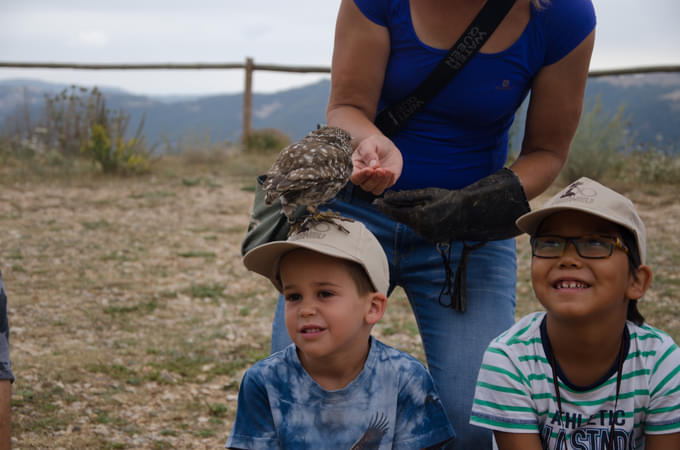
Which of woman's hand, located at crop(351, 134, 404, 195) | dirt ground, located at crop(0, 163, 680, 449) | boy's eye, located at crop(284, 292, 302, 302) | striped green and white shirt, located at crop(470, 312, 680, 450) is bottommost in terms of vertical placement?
dirt ground, located at crop(0, 163, 680, 449)

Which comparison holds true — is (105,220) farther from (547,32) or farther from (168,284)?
(547,32)

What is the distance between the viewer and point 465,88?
2426 mm

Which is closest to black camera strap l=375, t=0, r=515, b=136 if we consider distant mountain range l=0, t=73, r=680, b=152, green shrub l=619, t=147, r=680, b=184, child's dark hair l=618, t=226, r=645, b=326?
child's dark hair l=618, t=226, r=645, b=326

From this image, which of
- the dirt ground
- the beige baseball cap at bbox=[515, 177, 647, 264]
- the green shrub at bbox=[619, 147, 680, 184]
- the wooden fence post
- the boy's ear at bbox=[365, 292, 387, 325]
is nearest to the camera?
the beige baseball cap at bbox=[515, 177, 647, 264]

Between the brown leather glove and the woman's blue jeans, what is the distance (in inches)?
5.1

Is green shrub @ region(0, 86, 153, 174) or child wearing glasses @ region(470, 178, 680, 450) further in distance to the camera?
green shrub @ region(0, 86, 153, 174)

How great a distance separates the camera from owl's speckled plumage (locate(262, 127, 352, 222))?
2203 millimetres

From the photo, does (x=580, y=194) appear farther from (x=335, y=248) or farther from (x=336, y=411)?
(x=336, y=411)

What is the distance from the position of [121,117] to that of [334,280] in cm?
1065

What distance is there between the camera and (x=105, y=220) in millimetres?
8195

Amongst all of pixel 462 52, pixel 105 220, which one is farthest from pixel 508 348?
pixel 105 220

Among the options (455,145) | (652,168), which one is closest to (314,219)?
(455,145)

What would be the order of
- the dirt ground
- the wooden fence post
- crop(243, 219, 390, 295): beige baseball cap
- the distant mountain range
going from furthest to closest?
the wooden fence post → the distant mountain range → the dirt ground → crop(243, 219, 390, 295): beige baseball cap

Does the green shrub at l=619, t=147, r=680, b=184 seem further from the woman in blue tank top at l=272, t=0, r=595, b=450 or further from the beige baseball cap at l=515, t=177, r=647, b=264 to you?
the beige baseball cap at l=515, t=177, r=647, b=264
